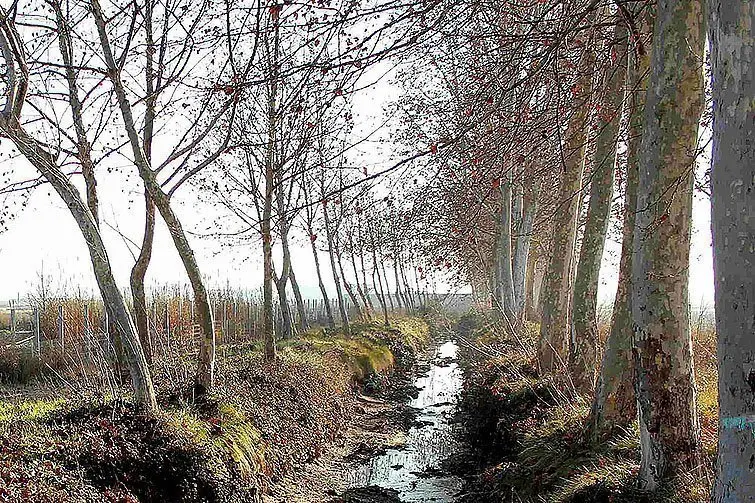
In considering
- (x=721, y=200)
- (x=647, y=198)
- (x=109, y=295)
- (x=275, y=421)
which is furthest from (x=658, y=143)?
(x=275, y=421)

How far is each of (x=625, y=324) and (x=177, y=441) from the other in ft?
16.9

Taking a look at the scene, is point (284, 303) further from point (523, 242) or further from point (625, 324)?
point (625, 324)

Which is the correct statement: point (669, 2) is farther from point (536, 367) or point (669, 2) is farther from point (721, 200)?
point (536, 367)

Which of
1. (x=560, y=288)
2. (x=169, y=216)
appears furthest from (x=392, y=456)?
(x=169, y=216)

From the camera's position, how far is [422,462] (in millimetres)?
11797

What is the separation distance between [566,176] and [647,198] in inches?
213

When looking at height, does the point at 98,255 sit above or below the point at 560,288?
above

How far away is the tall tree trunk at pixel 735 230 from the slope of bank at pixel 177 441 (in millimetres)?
5605

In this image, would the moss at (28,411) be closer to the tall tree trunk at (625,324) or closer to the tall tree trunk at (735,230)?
the tall tree trunk at (625,324)

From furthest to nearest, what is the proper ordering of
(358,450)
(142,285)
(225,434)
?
(358,450) < (142,285) < (225,434)

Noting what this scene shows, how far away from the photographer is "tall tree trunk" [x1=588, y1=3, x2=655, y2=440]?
6.71m

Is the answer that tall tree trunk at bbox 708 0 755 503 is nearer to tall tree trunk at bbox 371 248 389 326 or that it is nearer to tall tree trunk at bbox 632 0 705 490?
tall tree trunk at bbox 632 0 705 490

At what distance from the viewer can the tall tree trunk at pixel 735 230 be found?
8.87 feet

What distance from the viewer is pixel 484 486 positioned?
356 inches
